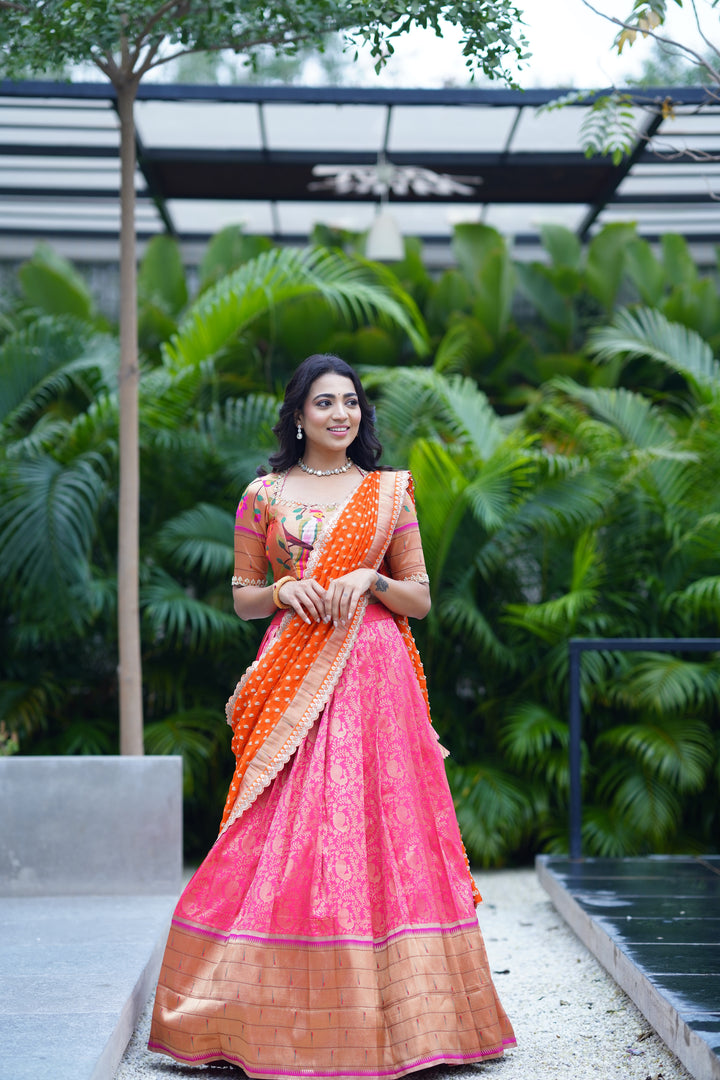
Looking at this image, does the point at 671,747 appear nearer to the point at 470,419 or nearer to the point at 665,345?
the point at 470,419

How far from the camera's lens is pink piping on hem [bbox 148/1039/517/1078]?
8.75ft

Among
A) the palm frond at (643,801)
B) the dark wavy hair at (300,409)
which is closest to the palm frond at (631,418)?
the palm frond at (643,801)

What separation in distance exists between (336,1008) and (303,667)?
2.74ft

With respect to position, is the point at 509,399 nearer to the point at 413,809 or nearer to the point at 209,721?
the point at 209,721

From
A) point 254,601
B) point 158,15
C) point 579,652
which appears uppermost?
point 158,15

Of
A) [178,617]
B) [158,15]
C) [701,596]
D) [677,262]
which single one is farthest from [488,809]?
[677,262]

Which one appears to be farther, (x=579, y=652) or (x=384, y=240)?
(x=384, y=240)

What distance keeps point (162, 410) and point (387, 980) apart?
4045 mm

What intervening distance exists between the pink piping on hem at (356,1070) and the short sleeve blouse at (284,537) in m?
1.19

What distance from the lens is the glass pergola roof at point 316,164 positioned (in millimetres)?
8203

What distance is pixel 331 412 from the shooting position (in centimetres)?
318

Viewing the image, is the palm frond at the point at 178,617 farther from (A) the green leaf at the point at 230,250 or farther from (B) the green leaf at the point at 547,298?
(B) the green leaf at the point at 547,298

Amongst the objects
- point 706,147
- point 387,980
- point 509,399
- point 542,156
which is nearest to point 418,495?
point 509,399

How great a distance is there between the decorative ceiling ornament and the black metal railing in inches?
173
